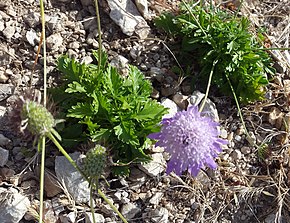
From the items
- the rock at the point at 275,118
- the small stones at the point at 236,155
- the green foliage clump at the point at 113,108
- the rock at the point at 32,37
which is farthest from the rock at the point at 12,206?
the rock at the point at 275,118

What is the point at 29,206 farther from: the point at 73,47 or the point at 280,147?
the point at 280,147

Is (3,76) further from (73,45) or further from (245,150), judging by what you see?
(245,150)

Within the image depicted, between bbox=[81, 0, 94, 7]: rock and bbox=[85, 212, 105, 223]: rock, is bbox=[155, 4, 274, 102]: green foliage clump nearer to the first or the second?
bbox=[81, 0, 94, 7]: rock

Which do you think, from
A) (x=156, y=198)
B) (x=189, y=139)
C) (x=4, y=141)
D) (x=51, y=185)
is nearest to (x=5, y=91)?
(x=4, y=141)

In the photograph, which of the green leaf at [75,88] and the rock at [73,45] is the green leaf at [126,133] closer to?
the green leaf at [75,88]

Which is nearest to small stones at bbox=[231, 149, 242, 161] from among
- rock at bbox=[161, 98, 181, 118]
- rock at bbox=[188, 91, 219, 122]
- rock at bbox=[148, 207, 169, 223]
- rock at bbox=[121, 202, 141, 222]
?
rock at bbox=[188, 91, 219, 122]
